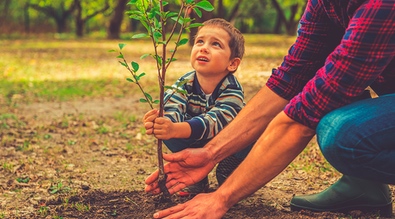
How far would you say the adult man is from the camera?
225 cm

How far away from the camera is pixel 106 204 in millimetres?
3051

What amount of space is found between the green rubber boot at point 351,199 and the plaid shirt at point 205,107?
57 cm

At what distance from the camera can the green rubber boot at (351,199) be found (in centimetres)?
290

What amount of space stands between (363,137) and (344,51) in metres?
0.35

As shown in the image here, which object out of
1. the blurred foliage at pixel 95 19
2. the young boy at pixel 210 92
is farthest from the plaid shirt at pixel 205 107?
the blurred foliage at pixel 95 19

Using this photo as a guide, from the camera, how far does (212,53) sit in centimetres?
310

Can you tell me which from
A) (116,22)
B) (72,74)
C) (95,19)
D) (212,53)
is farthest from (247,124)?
(95,19)

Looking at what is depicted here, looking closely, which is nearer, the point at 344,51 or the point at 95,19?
the point at 344,51

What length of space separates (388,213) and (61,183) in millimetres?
1915

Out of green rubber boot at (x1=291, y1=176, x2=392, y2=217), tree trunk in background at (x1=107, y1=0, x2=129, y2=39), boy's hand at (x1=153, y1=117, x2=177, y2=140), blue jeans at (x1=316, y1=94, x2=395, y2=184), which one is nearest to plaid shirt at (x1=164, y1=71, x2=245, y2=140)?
boy's hand at (x1=153, y1=117, x2=177, y2=140)

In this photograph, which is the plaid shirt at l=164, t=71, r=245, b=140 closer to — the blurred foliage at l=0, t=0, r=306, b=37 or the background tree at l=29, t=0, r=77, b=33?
the blurred foliage at l=0, t=0, r=306, b=37

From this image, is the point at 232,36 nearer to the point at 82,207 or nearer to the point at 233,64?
the point at 233,64

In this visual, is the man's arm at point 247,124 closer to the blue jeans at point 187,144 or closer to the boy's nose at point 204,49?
the blue jeans at point 187,144

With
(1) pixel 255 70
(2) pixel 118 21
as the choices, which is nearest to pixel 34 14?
(2) pixel 118 21
